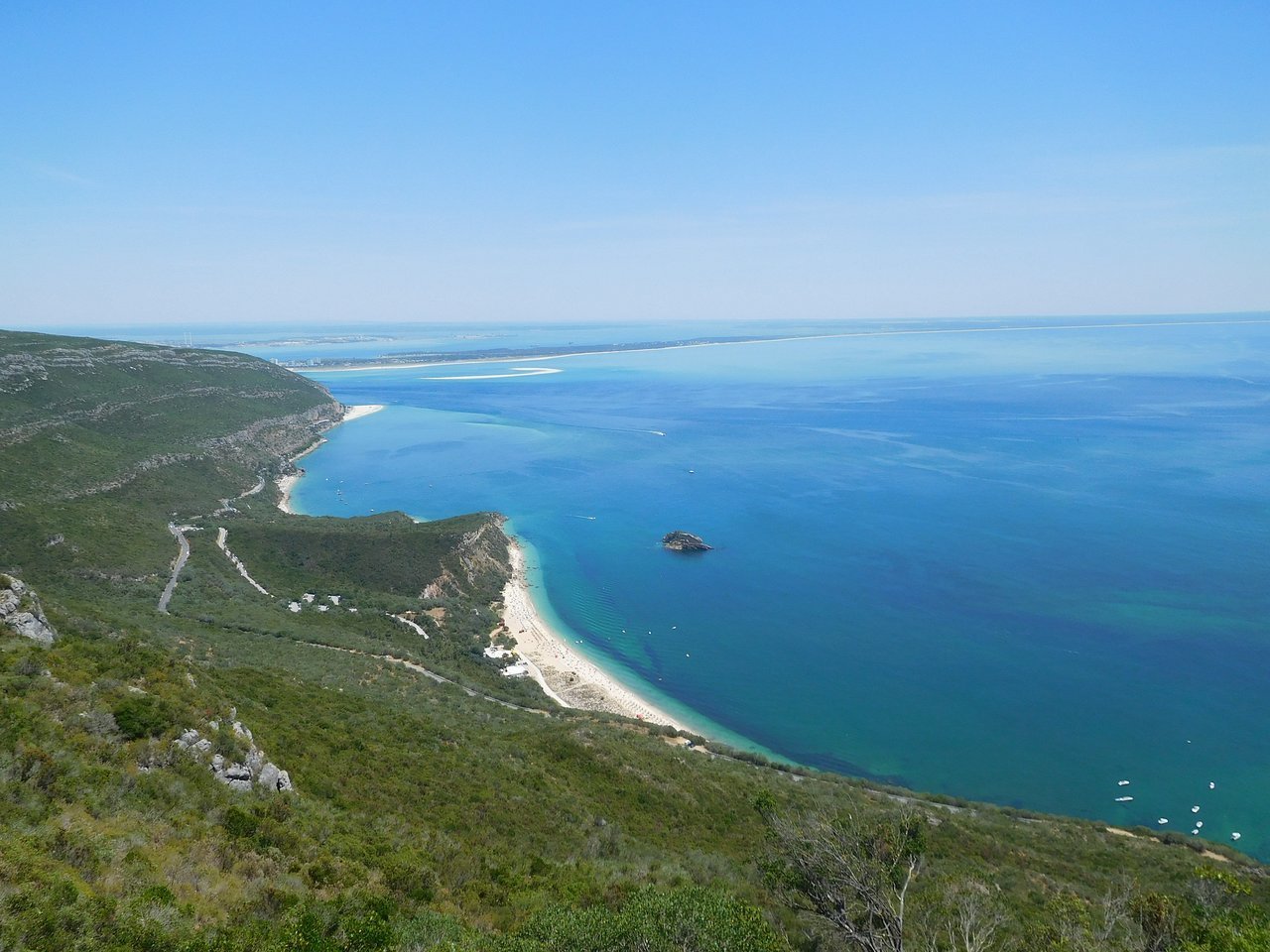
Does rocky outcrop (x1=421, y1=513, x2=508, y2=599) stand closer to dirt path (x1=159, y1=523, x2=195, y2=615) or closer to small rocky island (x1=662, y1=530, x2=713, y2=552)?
dirt path (x1=159, y1=523, x2=195, y2=615)

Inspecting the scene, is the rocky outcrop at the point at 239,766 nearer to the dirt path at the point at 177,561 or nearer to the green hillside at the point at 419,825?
the green hillside at the point at 419,825

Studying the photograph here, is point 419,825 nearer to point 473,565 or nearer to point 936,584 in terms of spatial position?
point 473,565

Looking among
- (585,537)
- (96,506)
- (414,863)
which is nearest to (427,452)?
(585,537)

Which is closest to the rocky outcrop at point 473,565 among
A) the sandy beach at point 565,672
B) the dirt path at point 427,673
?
the sandy beach at point 565,672

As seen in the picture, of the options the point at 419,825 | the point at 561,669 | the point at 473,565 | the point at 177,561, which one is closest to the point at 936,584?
the point at 561,669

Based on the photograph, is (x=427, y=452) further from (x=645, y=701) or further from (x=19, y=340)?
(x=645, y=701)

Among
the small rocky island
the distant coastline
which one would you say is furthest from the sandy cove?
the small rocky island
